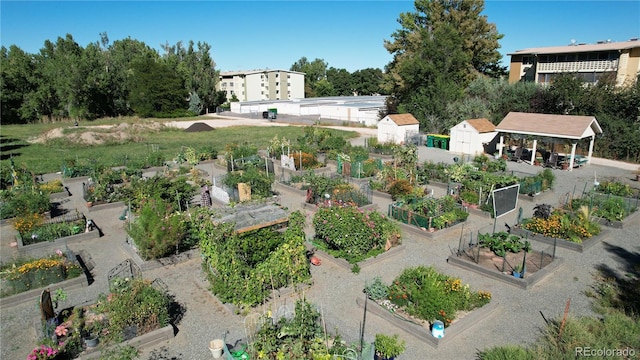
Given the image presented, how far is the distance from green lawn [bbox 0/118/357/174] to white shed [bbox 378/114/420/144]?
24.0 ft

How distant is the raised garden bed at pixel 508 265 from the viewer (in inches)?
435

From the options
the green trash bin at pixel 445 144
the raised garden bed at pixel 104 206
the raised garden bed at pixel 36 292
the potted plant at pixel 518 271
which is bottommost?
the raised garden bed at pixel 36 292

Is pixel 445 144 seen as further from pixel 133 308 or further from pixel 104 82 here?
pixel 104 82

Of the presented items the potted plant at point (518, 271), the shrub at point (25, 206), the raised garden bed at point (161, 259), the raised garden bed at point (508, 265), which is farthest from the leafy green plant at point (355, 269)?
the shrub at point (25, 206)

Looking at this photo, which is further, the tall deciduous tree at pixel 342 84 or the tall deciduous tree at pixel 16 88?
the tall deciduous tree at pixel 342 84

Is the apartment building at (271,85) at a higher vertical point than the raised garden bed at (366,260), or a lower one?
higher

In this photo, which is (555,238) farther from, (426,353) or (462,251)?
(426,353)

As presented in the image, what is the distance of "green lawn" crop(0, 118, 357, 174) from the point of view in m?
30.3

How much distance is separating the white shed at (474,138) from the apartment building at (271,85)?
72.1 metres

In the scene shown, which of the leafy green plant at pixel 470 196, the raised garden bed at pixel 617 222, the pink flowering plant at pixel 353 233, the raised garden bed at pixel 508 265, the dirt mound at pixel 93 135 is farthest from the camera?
the dirt mound at pixel 93 135

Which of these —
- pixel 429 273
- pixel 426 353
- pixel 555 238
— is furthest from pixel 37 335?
pixel 555 238

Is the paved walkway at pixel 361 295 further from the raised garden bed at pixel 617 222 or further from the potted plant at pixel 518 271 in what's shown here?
the potted plant at pixel 518 271

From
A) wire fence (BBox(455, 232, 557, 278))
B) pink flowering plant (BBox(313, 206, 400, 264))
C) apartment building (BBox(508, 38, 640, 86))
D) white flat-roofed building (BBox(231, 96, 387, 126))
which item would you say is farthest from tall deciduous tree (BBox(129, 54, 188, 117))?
wire fence (BBox(455, 232, 557, 278))

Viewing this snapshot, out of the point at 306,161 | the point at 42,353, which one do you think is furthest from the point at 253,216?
the point at 306,161
